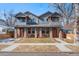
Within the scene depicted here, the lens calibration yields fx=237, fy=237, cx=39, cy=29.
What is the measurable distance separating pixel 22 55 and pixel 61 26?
3.57 ft

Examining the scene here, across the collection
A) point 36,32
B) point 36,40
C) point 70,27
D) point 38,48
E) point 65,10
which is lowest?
point 38,48

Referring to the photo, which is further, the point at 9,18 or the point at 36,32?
the point at 36,32

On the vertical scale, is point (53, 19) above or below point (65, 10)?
below

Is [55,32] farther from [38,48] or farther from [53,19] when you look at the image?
[38,48]

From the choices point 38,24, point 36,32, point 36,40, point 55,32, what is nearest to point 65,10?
point 55,32

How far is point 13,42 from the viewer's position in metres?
5.40

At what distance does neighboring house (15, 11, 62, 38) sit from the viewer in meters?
5.30

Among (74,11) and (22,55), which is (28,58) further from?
(74,11)

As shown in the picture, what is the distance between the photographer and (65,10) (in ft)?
17.4

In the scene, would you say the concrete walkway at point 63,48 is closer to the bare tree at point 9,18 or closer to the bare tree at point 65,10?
the bare tree at point 65,10

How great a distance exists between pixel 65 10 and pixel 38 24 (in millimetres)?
682

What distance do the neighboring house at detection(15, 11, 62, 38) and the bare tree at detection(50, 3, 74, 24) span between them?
10 centimetres

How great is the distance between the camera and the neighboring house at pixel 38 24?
17.4 ft

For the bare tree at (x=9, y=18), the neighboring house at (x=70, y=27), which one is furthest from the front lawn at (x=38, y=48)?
the bare tree at (x=9, y=18)
